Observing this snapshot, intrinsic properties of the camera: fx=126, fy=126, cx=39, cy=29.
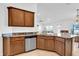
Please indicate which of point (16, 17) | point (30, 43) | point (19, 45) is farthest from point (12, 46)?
point (16, 17)

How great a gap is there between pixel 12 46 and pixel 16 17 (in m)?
1.32

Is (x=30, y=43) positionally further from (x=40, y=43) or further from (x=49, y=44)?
(x=49, y=44)

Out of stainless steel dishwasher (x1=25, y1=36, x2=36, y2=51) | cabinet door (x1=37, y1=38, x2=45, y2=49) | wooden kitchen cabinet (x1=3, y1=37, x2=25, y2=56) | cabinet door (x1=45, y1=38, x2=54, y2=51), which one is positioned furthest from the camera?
cabinet door (x1=37, y1=38, x2=45, y2=49)

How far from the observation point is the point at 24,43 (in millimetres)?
5680

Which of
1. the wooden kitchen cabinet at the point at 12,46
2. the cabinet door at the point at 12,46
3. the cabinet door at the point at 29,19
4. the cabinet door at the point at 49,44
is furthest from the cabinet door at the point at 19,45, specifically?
the cabinet door at the point at 49,44

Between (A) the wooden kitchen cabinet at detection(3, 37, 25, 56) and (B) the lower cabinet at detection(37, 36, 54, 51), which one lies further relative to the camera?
(B) the lower cabinet at detection(37, 36, 54, 51)

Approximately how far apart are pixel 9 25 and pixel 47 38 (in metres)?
2.01

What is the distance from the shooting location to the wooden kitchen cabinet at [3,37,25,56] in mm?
4961

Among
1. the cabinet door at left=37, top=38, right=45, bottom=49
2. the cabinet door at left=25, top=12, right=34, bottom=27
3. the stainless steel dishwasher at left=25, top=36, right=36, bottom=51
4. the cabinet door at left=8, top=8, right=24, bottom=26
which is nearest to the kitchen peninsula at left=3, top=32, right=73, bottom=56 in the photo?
the cabinet door at left=37, top=38, right=45, bottom=49

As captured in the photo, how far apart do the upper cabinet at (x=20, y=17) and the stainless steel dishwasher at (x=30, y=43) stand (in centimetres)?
68

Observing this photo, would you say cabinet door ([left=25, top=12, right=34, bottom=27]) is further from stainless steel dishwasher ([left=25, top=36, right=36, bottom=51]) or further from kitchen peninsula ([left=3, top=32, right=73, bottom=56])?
kitchen peninsula ([left=3, top=32, right=73, bottom=56])

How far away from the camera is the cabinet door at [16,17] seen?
5302 mm

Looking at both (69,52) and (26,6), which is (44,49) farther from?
(26,6)

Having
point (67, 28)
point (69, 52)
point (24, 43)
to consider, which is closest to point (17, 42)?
point (24, 43)
